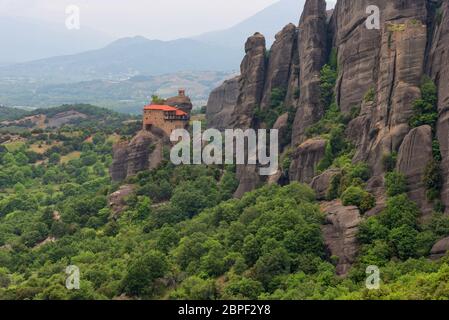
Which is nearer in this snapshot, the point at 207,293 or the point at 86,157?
the point at 207,293

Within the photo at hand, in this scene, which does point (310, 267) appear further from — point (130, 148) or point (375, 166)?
point (130, 148)

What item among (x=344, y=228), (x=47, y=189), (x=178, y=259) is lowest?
(x=47, y=189)

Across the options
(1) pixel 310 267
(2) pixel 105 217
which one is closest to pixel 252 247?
(1) pixel 310 267

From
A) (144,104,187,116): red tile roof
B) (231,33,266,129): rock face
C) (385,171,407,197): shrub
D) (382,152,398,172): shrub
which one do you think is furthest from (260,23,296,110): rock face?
(385,171,407,197): shrub

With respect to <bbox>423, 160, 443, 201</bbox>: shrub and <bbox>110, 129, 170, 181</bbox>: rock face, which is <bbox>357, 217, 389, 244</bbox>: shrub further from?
<bbox>110, 129, 170, 181</bbox>: rock face

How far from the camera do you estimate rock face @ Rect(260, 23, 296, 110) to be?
89750mm

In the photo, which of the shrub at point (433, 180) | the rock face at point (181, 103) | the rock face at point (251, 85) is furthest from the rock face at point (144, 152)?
the shrub at point (433, 180)

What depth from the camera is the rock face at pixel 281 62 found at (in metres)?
89.8

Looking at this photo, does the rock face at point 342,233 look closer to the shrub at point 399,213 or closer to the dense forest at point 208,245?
the dense forest at point 208,245

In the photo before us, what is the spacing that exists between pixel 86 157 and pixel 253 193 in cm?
8658

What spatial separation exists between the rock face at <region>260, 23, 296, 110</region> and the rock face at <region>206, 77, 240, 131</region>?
28.3 meters

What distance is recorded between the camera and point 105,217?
91312 mm

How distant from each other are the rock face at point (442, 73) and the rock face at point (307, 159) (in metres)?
14.0

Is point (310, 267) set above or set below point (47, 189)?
above
